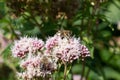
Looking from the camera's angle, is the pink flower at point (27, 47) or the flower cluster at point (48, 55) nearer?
the flower cluster at point (48, 55)

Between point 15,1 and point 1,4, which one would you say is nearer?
point 15,1

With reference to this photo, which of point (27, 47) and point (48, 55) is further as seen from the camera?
point (27, 47)

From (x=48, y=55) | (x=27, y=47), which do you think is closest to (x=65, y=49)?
(x=48, y=55)

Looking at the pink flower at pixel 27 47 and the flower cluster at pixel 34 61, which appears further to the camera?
the pink flower at pixel 27 47

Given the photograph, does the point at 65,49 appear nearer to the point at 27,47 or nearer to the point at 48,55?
the point at 48,55

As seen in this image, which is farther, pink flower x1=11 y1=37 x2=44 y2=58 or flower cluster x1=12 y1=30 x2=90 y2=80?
pink flower x1=11 y1=37 x2=44 y2=58

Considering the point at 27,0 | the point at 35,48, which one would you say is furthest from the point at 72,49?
the point at 27,0

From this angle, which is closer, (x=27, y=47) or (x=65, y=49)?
(x=65, y=49)

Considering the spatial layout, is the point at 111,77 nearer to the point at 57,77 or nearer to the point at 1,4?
the point at 1,4
